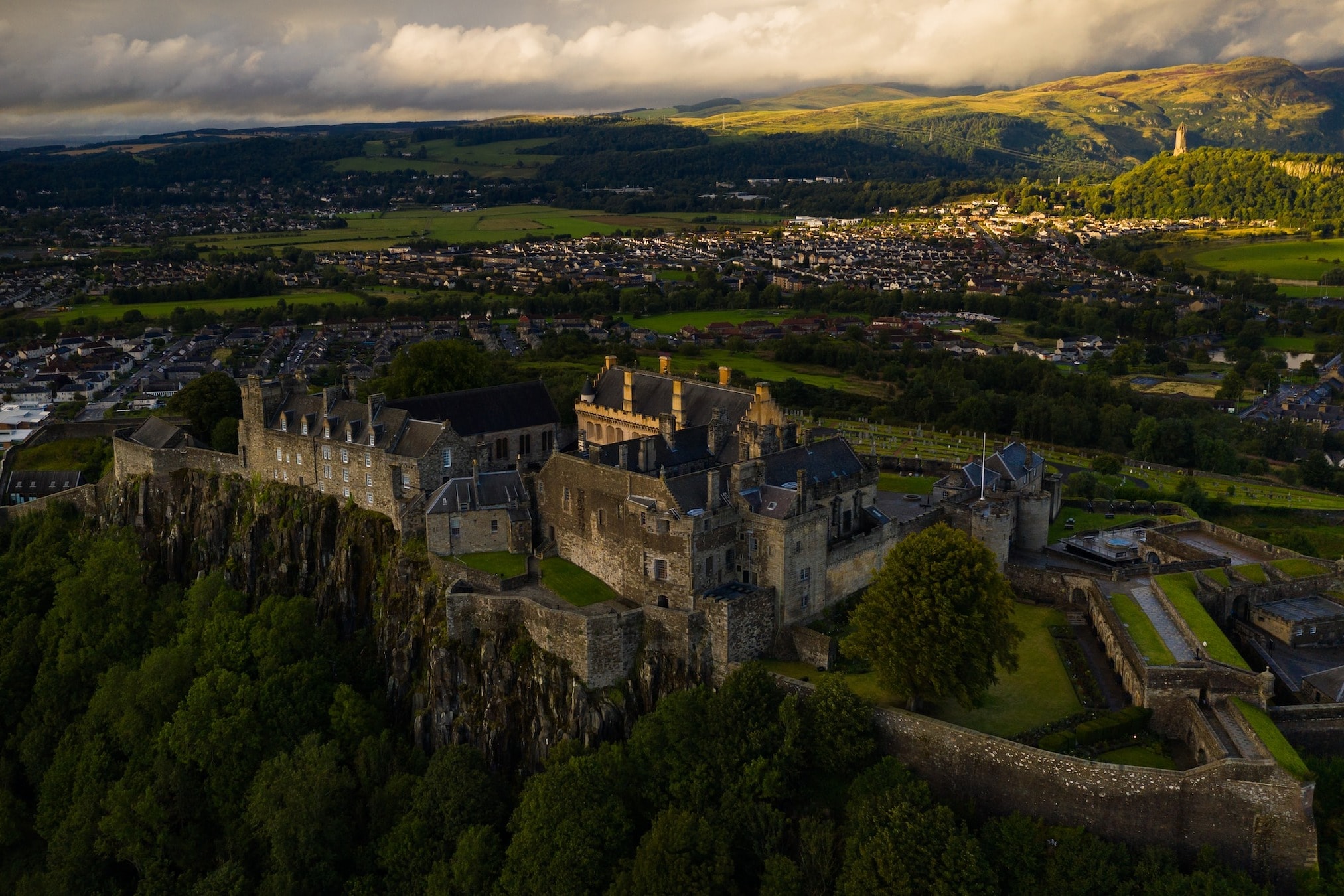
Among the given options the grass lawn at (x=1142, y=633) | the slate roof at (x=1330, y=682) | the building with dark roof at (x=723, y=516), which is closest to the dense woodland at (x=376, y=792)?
the building with dark roof at (x=723, y=516)

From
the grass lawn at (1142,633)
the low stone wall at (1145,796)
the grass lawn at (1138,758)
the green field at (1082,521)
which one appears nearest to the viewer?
the low stone wall at (1145,796)

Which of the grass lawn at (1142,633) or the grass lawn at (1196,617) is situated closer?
the grass lawn at (1142,633)

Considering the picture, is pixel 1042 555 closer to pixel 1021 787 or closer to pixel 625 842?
pixel 1021 787

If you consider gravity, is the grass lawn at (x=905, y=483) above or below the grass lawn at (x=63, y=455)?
below

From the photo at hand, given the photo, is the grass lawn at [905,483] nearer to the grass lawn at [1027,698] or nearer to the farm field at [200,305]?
the grass lawn at [1027,698]

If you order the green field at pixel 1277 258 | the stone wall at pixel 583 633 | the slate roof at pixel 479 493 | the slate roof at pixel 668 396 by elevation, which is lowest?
the green field at pixel 1277 258

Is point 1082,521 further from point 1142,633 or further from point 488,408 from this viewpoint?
point 488,408

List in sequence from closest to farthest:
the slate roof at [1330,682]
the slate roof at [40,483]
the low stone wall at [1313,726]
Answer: the low stone wall at [1313,726] < the slate roof at [1330,682] < the slate roof at [40,483]
